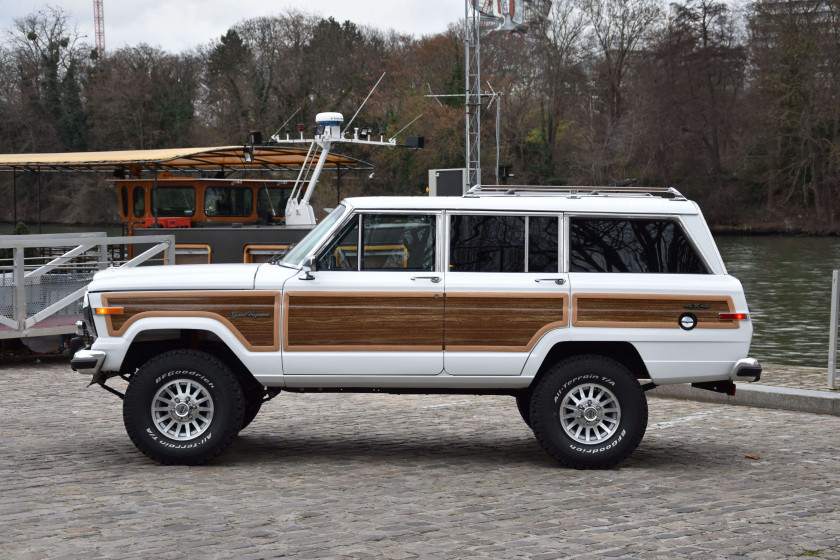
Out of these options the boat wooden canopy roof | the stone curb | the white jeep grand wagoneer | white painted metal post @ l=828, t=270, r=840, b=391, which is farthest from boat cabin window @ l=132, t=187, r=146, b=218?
the white jeep grand wagoneer

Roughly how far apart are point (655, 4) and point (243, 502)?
76.3 meters

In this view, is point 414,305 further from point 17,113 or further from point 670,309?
point 17,113

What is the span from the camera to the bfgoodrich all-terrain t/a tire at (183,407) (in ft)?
27.5

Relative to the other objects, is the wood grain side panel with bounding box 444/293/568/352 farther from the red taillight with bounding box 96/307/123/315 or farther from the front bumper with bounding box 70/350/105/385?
the front bumper with bounding box 70/350/105/385

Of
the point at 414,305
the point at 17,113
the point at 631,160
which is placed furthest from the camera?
the point at 17,113

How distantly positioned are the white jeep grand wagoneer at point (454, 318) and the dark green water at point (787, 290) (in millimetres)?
14554

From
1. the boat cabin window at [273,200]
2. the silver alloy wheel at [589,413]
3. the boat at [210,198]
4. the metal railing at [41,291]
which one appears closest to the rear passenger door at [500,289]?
the silver alloy wheel at [589,413]

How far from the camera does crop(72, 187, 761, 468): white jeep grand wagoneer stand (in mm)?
8383

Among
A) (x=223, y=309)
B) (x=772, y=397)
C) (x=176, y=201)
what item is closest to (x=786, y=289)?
(x=176, y=201)

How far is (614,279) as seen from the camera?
28.2 feet

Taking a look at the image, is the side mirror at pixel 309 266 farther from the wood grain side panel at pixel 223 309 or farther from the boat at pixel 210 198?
the boat at pixel 210 198

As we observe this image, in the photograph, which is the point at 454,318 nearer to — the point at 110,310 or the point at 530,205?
the point at 530,205

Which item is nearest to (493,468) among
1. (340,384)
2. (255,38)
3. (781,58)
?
(340,384)

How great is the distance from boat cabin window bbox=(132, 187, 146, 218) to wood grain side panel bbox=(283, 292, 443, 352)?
19546 mm
